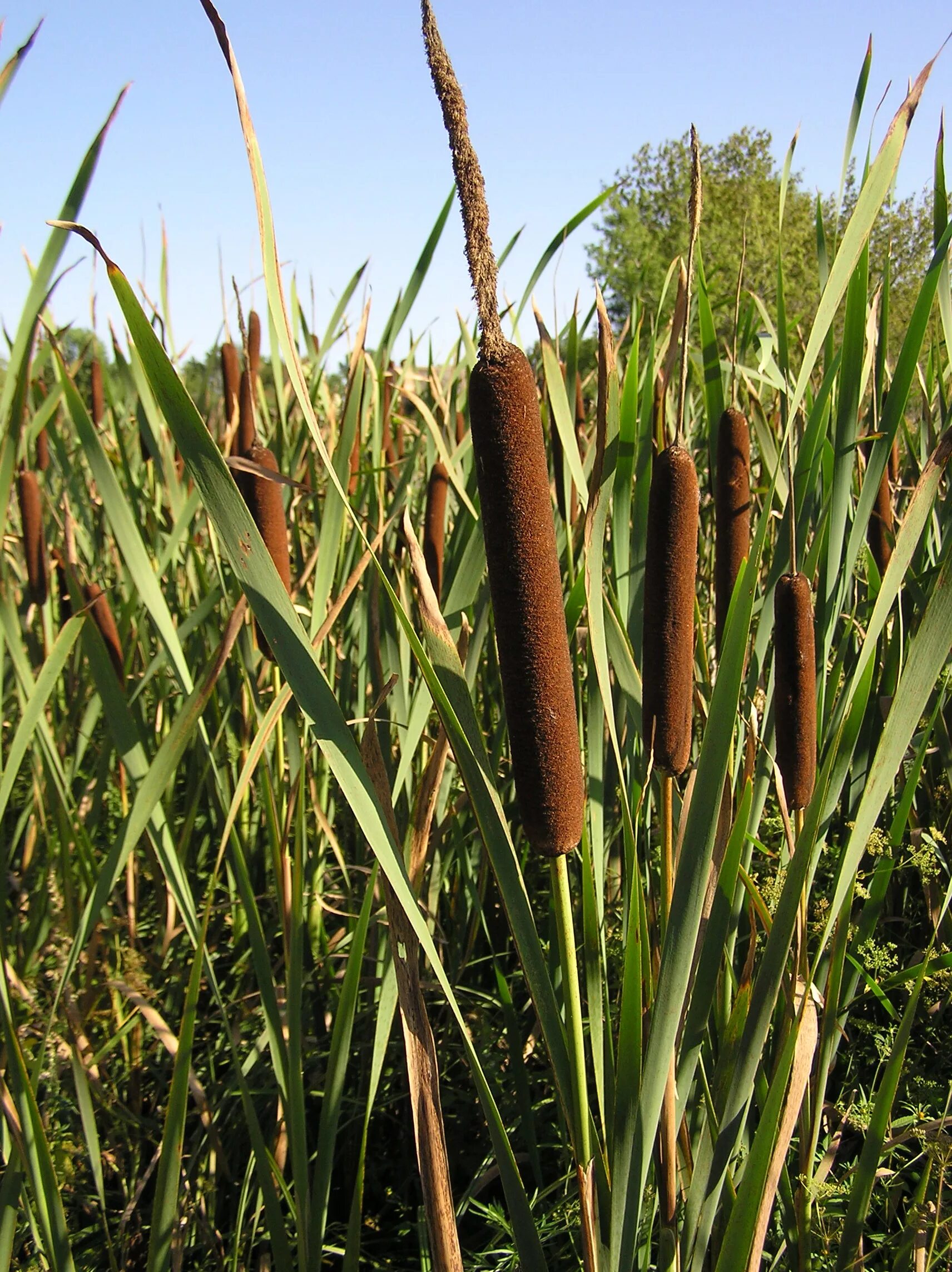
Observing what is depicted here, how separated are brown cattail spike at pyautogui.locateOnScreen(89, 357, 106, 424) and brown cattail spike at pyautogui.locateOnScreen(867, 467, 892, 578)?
9.22 ft

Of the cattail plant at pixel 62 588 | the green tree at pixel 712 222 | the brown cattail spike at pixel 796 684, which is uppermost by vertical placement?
Answer: the green tree at pixel 712 222

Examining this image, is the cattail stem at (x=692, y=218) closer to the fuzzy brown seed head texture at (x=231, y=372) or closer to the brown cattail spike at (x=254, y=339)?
the brown cattail spike at (x=254, y=339)

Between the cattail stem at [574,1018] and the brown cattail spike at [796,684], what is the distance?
39 cm

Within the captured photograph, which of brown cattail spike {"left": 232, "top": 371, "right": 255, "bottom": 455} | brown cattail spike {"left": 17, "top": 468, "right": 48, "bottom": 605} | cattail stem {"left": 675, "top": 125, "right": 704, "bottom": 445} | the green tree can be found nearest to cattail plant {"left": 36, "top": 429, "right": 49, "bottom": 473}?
brown cattail spike {"left": 17, "top": 468, "right": 48, "bottom": 605}

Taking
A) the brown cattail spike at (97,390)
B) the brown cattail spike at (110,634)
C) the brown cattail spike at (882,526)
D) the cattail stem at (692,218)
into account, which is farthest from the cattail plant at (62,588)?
the brown cattail spike at (882,526)

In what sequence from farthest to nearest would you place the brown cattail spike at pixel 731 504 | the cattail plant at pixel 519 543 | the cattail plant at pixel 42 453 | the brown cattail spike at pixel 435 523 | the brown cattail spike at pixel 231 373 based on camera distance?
1. the cattail plant at pixel 42 453
2. the brown cattail spike at pixel 231 373
3. the brown cattail spike at pixel 435 523
4. the brown cattail spike at pixel 731 504
5. the cattail plant at pixel 519 543

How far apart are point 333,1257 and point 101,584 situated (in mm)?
1688

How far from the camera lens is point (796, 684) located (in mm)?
1054

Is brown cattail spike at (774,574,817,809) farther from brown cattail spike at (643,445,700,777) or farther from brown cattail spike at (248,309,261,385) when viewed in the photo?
brown cattail spike at (248,309,261,385)

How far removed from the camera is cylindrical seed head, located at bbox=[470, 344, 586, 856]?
25.8 inches

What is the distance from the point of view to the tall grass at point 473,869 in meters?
0.83

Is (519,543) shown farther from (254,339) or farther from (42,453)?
(42,453)

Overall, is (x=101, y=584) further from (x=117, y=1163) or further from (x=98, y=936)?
(x=117, y=1163)

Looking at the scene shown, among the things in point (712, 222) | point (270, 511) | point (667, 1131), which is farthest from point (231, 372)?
point (712, 222)
